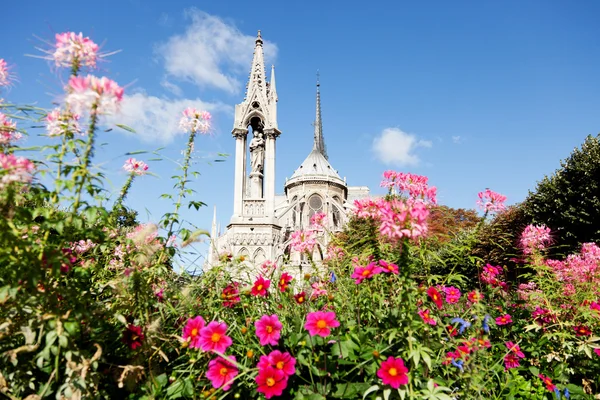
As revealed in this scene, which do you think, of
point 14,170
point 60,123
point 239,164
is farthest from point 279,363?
point 239,164

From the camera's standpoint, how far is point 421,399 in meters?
2.65

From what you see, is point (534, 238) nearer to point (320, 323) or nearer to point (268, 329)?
point (320, 323)

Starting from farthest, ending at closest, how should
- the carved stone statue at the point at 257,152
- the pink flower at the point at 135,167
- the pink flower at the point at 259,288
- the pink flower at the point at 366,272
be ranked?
the carved stone statue at the point at 257,152 < the pink flower at the point at 135,167 < the pink flower at the point at 259,288 < the pink flower at the point at 366,272

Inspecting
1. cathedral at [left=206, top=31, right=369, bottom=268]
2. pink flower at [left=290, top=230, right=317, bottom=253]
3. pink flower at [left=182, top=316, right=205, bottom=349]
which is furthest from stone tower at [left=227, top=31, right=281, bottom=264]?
pink flower at [left=182, top=316, right=205, bottom=349]

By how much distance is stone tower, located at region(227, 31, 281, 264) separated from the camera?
14977mm

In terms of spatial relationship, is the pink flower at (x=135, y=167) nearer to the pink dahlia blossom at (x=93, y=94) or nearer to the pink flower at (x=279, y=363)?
the pink dahlia blossom at (x=93, y=94)

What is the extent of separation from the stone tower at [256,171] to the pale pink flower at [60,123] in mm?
12221

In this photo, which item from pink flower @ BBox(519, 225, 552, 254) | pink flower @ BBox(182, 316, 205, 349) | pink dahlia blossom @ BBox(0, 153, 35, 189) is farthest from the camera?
pink flower @ BBox(519, 225, 552, 254)

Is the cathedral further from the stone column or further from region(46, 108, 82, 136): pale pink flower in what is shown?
region(46, 108, 82, 136): pale pink flower

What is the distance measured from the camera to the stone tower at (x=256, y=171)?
15.0 metres

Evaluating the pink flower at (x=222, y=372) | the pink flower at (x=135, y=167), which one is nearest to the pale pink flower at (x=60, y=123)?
the pink flower at (x=135, y=167)

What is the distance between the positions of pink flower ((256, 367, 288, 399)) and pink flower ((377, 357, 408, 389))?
588 millimetres

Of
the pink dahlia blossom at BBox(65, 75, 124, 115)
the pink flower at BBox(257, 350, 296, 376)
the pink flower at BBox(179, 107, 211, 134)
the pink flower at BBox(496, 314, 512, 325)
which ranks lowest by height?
the pink flower at BBox(257, 350, 296, 376)

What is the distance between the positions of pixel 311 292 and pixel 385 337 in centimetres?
140
